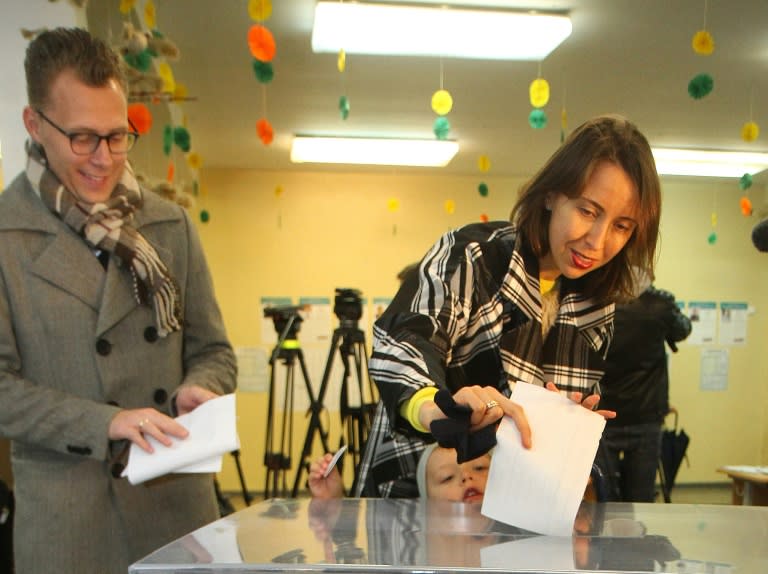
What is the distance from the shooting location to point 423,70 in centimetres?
286

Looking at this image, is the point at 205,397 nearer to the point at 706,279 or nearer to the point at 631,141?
the point at 631,141

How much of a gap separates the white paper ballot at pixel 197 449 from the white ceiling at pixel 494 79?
1404mm

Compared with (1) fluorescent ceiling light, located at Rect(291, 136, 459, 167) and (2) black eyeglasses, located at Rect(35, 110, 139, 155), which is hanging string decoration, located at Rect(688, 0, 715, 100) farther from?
(1) fluorescent ceiling light, located at Rect(291, 136, 459, 167)

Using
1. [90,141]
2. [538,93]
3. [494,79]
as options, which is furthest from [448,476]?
[494,79]

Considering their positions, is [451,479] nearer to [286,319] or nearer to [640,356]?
[640,356]

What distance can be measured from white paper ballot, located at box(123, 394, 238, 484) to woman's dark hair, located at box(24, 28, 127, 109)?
56cm

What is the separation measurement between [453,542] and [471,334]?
1.33 ft

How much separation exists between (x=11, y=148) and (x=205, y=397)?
1045mm

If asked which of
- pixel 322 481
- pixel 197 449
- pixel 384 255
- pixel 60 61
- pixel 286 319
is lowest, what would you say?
pixel 322 481

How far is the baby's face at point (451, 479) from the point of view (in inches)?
42.2

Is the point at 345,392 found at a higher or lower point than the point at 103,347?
lower

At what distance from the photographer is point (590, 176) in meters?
0.92

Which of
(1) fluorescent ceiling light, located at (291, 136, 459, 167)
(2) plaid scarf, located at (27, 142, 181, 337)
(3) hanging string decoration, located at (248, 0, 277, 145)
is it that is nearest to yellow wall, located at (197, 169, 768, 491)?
(1) fluorescent ceiling light, located at (291, 136, 459, 167)

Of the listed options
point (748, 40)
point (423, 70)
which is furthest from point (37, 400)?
point (748, 40)
